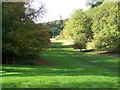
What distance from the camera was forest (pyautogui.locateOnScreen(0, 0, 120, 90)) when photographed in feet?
40.2

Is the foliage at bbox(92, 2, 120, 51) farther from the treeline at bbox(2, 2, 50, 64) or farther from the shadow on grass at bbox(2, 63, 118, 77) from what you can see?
the shadow on grass at bbox(2, 63, 118, 77)

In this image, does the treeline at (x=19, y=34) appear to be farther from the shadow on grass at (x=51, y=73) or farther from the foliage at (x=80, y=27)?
the foliage at (x=80, y=27)

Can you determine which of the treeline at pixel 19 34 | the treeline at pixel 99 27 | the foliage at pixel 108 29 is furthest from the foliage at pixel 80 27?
the treeline at pixel 19 34

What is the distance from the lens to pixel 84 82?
463 inches

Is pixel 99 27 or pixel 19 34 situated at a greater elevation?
pixel 99 27

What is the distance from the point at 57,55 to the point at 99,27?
1425cm

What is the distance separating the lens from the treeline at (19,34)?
2747cm

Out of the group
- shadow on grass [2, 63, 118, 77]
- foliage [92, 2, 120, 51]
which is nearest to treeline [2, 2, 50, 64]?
shadow on grass [2, 63, 118, 77]

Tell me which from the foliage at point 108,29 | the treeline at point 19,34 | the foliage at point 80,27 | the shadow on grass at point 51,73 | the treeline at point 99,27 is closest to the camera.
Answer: the shadow on grass at point 51,73

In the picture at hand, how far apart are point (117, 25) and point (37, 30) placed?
78.2 feet

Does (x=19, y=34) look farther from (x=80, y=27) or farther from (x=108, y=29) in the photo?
(x=80, y=27)

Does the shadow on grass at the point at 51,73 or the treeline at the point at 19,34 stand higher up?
the treeline at the point at 19,34

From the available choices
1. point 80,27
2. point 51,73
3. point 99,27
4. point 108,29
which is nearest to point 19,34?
point 51,73

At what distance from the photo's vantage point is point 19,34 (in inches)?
1082
